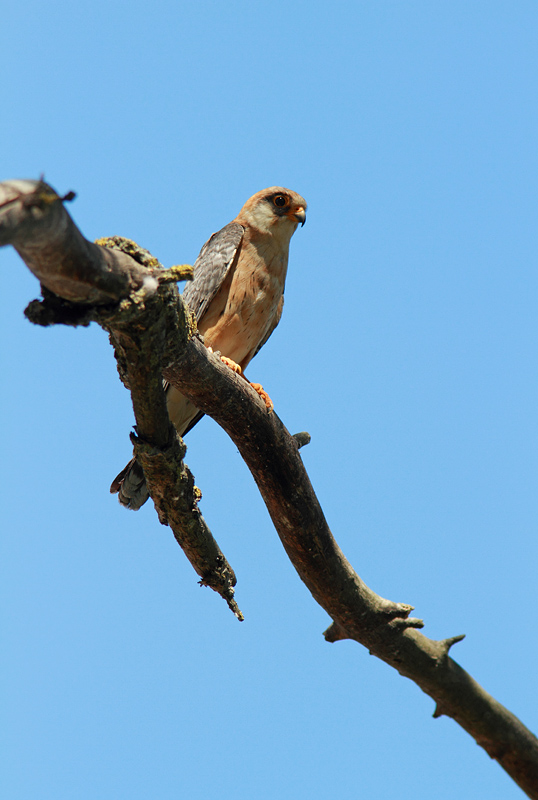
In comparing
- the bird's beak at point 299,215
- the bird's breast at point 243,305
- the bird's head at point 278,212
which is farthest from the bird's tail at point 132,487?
the bird's beak at point 299,215

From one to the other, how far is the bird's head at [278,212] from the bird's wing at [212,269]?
0.62 feet

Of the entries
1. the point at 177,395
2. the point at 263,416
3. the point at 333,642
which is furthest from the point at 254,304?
the point at 333,642

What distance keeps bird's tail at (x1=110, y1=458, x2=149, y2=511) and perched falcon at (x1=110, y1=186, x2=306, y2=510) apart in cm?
85

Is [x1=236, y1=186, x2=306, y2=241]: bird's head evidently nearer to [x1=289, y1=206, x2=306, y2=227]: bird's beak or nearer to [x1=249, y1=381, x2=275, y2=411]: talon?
[x1=289, y1=206, x2=306, y2=227]: bird's beak

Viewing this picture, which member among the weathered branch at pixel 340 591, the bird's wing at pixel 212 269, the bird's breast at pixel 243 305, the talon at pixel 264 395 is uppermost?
the bird's wing at pixel 212 269

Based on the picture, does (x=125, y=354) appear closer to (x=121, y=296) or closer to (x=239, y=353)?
(x=121, y=296)

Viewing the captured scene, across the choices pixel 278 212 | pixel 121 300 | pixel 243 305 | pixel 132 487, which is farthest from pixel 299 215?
pixel 121 300

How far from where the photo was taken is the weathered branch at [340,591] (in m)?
3.37

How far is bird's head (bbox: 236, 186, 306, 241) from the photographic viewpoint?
5379 mm

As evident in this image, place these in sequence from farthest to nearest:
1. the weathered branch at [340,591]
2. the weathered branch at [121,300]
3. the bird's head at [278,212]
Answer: the bird's head at [278,212] → the weathered branch at [340,591] → the weathered branch at [121,300]

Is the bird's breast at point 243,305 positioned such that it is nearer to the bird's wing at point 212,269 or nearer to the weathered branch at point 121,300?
the bird's wing at point 212,269

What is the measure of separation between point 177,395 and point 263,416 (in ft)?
5.39

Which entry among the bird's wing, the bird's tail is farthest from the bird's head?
the bird's tail

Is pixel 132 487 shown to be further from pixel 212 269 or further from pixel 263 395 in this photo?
pixel 212 269
